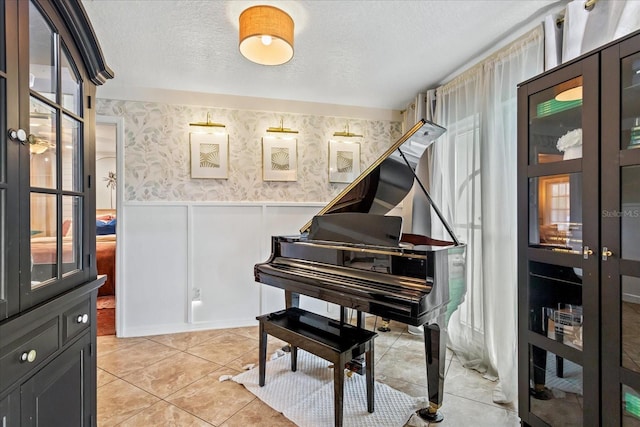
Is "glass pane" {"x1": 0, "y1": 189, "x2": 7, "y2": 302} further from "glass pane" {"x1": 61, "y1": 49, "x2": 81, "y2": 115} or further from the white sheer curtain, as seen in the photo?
the white sheer curtain

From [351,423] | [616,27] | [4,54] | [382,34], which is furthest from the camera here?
[382,34]

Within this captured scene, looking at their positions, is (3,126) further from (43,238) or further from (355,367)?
(355,367)

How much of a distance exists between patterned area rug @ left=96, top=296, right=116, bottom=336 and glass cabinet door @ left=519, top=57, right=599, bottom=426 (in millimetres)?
3749

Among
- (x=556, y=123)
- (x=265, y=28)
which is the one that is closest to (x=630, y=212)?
(x=556, y=123)

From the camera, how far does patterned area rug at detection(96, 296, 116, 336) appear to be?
3398mm

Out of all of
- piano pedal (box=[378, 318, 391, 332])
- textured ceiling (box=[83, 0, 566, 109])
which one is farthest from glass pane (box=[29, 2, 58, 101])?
piano pedal (box=[378, 318, 391, 332])

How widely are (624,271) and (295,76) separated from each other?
2.71 metres

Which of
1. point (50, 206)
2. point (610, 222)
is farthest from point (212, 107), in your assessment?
point (610, 222)

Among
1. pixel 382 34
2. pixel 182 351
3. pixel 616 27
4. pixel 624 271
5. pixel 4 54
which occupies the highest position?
pixel 382 34

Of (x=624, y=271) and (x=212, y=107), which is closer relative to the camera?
(x=624, y=271)

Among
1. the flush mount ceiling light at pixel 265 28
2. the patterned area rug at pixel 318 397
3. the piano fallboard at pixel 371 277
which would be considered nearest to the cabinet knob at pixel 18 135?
the flush mount ceiling light at pixel 265 28

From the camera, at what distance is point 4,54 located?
931 millimetres

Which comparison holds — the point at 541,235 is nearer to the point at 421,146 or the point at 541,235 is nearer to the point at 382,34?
the point at 421,146

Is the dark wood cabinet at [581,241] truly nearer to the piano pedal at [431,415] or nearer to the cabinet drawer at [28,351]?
the piano pedal at [431,415]
